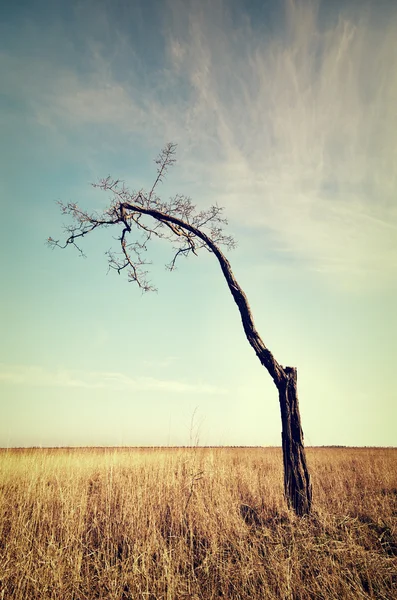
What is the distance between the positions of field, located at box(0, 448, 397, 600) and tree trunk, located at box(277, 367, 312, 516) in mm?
243

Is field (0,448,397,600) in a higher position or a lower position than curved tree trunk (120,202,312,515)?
lower

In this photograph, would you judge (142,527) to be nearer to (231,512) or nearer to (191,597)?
(231,512)

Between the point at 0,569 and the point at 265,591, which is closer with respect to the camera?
the point at 265,591

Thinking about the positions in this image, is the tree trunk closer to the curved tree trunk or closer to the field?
the curved tree trunk

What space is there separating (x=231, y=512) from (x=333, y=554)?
194 centimetres

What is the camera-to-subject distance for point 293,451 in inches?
211

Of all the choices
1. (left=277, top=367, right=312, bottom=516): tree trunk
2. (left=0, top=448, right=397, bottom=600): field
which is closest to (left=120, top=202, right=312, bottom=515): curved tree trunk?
(left=277, top=367, right=312, bottom=516): tree trunk

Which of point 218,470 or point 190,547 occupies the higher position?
point 218,470

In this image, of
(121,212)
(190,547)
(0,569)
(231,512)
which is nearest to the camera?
(0,569)

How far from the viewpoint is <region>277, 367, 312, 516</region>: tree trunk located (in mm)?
5066

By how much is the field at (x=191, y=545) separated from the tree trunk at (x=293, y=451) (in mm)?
243

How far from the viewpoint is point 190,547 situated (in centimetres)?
370

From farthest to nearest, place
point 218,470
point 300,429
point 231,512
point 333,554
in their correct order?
point 218,470, point 300,429, point 231,512, point 333,554

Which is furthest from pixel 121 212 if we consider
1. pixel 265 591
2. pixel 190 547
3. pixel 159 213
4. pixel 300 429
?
pixel 265 591
